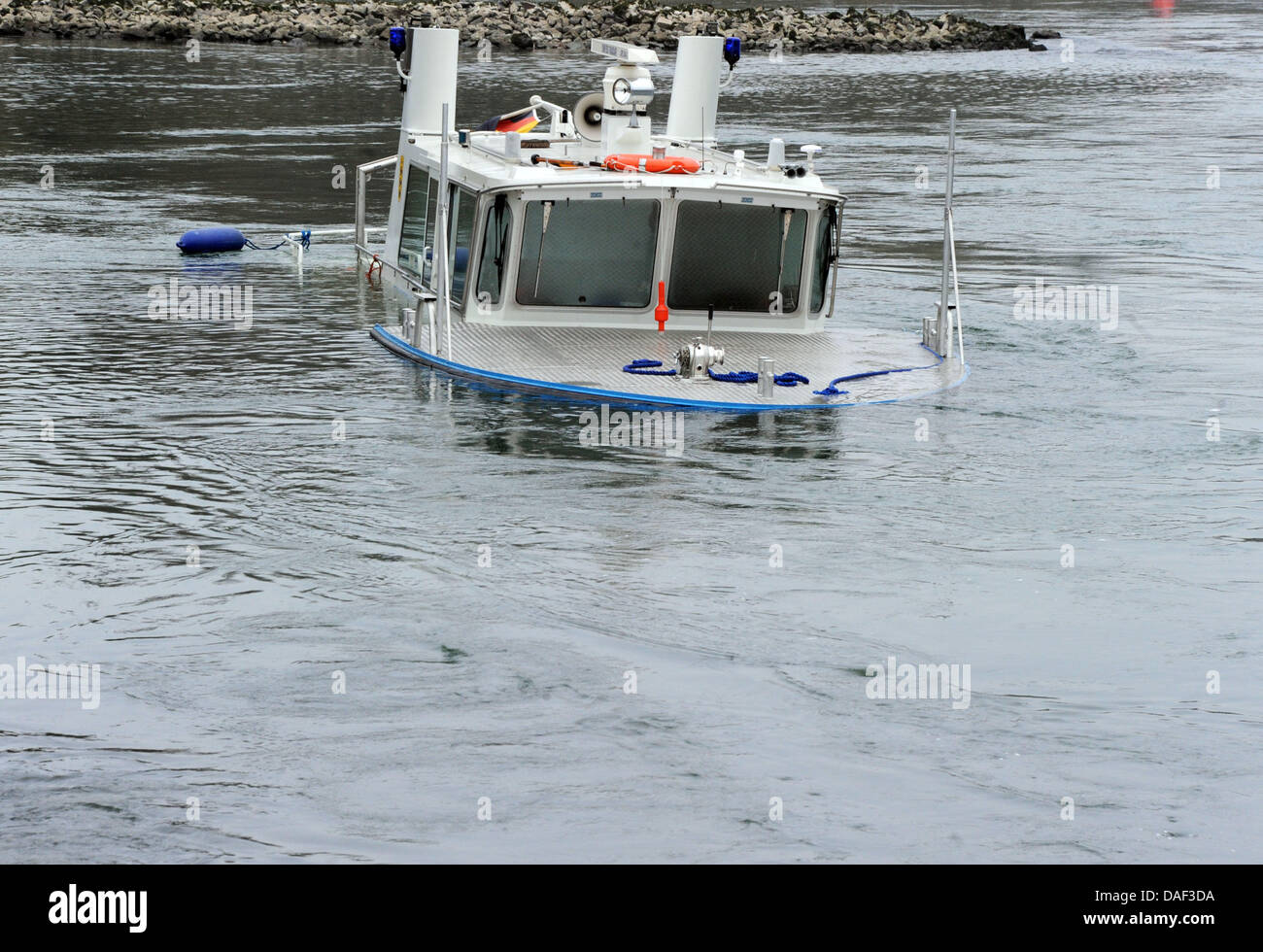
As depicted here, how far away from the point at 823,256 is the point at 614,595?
7.43 meters

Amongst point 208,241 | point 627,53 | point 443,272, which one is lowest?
point 208,241

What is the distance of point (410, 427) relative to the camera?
1778cm

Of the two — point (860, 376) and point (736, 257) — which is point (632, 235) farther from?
point (860, 376)

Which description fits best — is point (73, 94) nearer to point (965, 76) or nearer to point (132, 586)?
point (965, 76)

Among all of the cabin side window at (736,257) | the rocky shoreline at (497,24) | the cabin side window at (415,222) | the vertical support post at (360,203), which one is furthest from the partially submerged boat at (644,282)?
the rocky shoreline at (497,24)

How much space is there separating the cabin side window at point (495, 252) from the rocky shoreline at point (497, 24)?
2217 inches

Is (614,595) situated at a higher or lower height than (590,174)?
lower

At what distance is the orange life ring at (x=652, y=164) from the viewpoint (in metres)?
19.2

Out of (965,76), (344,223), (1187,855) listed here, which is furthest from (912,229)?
(965,76)

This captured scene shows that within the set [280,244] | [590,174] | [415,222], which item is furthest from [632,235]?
[280,244]

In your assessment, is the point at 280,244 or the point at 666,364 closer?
the point at 666,364

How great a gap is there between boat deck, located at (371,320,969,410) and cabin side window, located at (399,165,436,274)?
192 cm

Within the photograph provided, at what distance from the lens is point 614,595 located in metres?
13.2

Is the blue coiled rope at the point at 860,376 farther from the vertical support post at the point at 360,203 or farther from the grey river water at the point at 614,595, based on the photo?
the vertical support post at the point at 360,203
